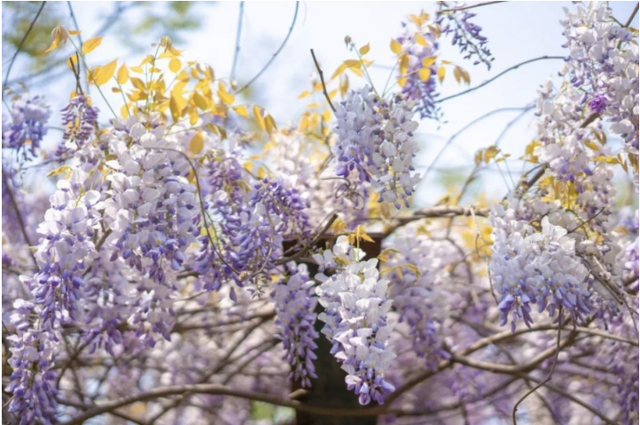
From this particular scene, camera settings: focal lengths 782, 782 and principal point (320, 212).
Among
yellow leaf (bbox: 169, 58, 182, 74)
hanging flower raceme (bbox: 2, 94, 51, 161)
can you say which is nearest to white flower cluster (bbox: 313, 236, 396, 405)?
yellow leaf (bbox: 169, 58, 182, 74)

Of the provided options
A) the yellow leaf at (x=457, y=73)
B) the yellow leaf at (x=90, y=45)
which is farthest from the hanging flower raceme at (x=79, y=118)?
the yellow leaf at (x=457, y=73)

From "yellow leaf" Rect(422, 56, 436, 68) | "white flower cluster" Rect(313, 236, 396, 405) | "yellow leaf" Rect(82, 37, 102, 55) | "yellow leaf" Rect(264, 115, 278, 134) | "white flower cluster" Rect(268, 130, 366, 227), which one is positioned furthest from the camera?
"white flower cluster" Rect(268, 130, 366, 227)

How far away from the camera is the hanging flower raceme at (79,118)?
142 cm

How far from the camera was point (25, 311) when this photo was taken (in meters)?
1.32

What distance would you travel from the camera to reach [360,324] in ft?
3.75

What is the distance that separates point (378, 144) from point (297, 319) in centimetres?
36

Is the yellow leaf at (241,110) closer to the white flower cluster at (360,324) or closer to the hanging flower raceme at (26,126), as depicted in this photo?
the white flower cluster at (360,324)

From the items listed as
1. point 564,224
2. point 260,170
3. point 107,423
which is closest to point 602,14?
point 564,224

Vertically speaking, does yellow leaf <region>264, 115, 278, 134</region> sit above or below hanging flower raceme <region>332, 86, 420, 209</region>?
above

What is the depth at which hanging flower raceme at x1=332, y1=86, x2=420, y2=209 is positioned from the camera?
4.39 feet

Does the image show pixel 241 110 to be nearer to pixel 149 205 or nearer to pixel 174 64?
pixel 174 64

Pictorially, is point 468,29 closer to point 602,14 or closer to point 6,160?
point 602,14

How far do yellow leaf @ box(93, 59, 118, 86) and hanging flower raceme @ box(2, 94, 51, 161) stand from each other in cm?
31

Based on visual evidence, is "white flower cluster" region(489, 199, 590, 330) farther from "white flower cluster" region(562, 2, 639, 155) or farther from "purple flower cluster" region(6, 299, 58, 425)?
"purple flower cluster" region(6, 299, 58, 425)
